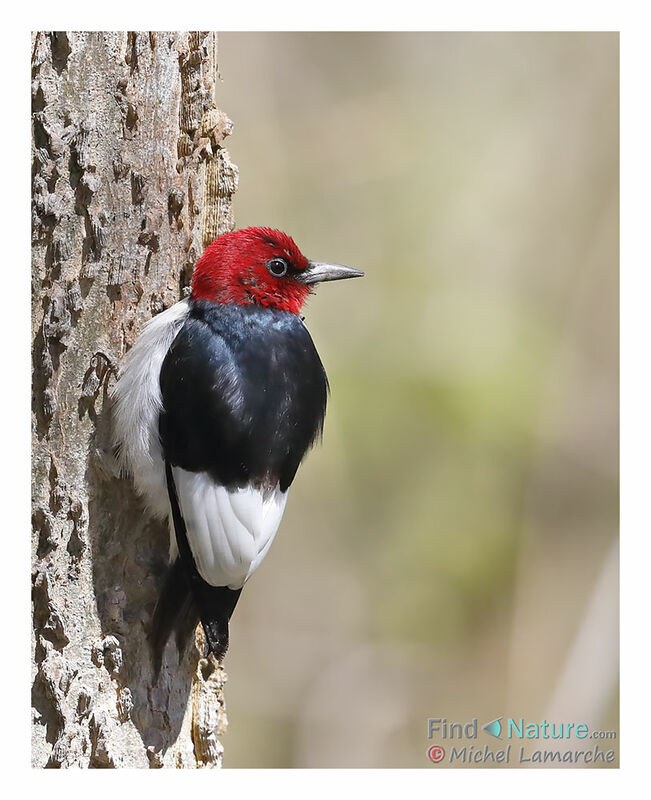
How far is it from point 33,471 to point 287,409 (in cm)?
71

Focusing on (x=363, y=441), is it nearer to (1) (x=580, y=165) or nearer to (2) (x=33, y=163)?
(1) (x=580, y=165)

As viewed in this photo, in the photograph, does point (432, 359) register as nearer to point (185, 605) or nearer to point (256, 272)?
point (256, 272)

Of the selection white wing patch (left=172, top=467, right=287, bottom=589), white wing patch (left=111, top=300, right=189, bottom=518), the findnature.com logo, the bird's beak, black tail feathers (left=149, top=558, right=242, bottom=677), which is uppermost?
the bird's beak

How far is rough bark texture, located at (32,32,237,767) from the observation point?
91.0 inches

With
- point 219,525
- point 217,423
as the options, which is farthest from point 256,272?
point 219,525

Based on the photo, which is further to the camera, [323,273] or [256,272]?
[323,273]

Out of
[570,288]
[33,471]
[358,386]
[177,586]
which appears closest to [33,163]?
[33,471]

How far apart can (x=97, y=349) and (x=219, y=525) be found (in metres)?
0.60

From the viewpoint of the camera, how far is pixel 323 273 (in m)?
2.67

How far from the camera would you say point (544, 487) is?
4336 mm

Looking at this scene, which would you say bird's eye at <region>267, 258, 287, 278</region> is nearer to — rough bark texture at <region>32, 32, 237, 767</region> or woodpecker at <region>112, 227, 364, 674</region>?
woodpecker at <region>112, 227, 364, 674</region>

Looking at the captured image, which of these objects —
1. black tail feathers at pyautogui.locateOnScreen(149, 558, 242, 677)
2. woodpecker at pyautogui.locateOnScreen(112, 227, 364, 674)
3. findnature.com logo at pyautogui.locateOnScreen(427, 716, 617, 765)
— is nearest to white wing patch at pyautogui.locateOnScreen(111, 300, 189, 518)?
woodpecker at pyautogui.locateOnScreen(112, 227, 364, 674)

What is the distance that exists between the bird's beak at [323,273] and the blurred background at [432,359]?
1.52 m

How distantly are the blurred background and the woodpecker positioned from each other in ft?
5.75
